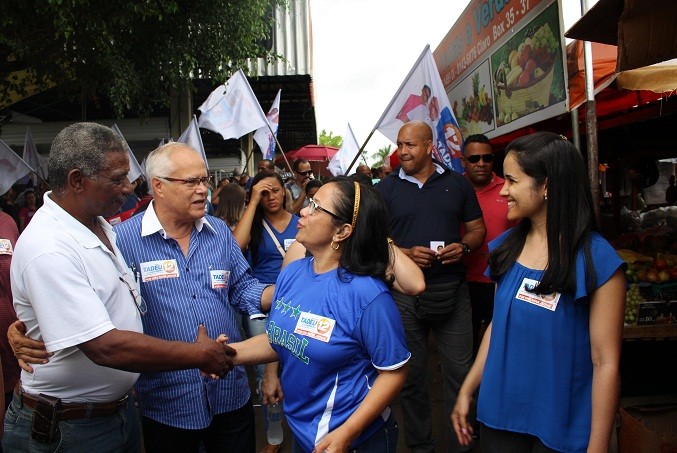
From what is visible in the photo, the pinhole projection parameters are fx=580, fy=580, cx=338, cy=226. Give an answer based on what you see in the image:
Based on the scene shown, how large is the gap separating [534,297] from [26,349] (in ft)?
6.40

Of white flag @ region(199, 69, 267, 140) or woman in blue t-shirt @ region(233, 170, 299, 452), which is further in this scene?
white flag @ region(199, 69, 267, 140)

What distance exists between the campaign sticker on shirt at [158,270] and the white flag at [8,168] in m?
6.90

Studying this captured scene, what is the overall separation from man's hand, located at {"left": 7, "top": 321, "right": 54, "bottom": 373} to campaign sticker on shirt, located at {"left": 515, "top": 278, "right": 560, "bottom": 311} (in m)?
1.82

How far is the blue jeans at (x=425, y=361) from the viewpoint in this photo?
399 cm

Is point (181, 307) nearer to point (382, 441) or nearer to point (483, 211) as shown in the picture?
point (382, 441)

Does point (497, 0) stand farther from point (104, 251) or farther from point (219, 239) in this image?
point (104, 251)

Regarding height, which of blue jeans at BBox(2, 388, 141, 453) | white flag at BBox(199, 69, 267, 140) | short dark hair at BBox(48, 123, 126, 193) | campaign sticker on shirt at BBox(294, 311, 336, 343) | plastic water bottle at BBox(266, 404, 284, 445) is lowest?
plastic water bottle at BBox(266, 404, 284, 445)

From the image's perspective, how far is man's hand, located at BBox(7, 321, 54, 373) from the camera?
2158mm

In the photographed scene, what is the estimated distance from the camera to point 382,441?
2336 mm

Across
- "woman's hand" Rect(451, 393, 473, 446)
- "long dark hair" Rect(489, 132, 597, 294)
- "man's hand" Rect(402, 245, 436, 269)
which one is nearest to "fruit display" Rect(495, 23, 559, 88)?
"man's hand" Rect(402, 245, 436, 269)

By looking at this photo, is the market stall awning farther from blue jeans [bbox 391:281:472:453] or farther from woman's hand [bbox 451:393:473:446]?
blue jeans [bbox 391:281:472:453]

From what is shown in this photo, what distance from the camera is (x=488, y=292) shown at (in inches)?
185

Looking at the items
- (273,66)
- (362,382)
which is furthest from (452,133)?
(273,66)

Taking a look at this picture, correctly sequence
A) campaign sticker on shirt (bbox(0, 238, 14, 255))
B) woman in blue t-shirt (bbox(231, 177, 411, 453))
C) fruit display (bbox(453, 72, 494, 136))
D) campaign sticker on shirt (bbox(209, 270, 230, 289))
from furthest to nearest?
fruit display (bbox(453, 72, 494, 136)), campaign sticker on shirt (bbox(0, 238, 14, 255)), campaign sticker on shirt (bbox(209, 270, 230, 289)), woman in blue t-shirt (bbox(231, 177, 411, 453))
